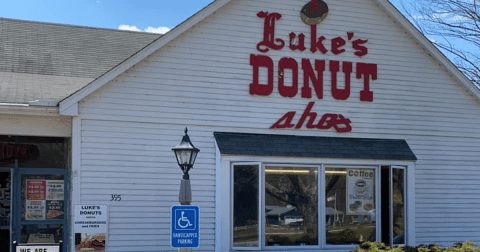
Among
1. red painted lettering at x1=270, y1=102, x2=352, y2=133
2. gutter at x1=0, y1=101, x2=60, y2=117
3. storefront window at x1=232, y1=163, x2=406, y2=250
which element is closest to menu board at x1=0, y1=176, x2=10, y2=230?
gutter at x1=0, y1=101, x2=60, y2=117

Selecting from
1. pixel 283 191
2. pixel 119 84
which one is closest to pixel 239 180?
pixel 283 191

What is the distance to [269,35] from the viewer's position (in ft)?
47.2

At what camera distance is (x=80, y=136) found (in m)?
12.8

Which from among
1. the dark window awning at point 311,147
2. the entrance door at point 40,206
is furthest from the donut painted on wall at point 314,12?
the entrance door at point 40,206

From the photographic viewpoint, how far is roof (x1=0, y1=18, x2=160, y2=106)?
13.5 m

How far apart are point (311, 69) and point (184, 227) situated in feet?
19.6

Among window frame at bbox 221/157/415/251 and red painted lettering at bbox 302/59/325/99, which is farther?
red painted lettering at bbox 302/59/325/99

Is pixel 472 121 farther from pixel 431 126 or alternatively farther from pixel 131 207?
pixel 131 207

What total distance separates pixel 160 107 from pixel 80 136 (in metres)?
1.72

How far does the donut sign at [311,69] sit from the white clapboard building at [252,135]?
0.03 metres

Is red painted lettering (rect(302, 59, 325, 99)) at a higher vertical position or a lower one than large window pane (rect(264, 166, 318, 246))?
higher

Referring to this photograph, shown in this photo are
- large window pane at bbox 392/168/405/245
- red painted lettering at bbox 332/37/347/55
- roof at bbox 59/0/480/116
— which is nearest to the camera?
roof at bbox 59/0/480/116

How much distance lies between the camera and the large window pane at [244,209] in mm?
13547

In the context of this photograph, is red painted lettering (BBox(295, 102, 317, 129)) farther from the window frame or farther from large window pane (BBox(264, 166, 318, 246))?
large window pane (BBox(264, 166, 318, 246))
